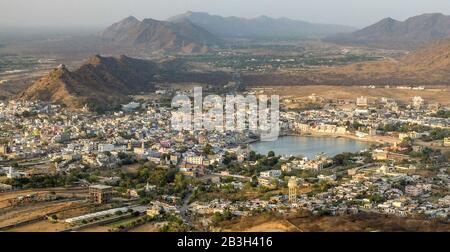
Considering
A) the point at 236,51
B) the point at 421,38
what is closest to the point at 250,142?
the point at 236,51

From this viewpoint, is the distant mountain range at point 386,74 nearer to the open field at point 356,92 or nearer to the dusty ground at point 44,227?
the open field at point 356,92

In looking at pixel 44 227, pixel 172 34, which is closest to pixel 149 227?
pixel 44 227

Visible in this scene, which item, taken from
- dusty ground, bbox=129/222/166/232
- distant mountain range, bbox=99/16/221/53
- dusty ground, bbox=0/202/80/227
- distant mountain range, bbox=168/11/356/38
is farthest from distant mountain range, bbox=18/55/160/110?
distant mountain range, bbox=99/16/221/53

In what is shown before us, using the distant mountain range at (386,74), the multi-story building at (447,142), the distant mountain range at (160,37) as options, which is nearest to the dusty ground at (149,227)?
the multi-story building at (447,142)

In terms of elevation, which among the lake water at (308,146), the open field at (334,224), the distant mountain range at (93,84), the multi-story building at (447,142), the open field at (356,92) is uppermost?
the open field at (334,224)

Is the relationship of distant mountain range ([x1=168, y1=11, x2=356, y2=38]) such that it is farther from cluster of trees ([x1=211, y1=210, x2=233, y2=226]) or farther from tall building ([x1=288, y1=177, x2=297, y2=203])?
cluster of trees ([x1=211, y1=210, x2=233, y2=226])

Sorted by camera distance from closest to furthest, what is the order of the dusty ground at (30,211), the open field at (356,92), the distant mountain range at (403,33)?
the dusty ground at (30,211) → the open field at (356,92) → the distant mountain range at (403,33)

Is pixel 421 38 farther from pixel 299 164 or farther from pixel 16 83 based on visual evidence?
pixel 299 164
